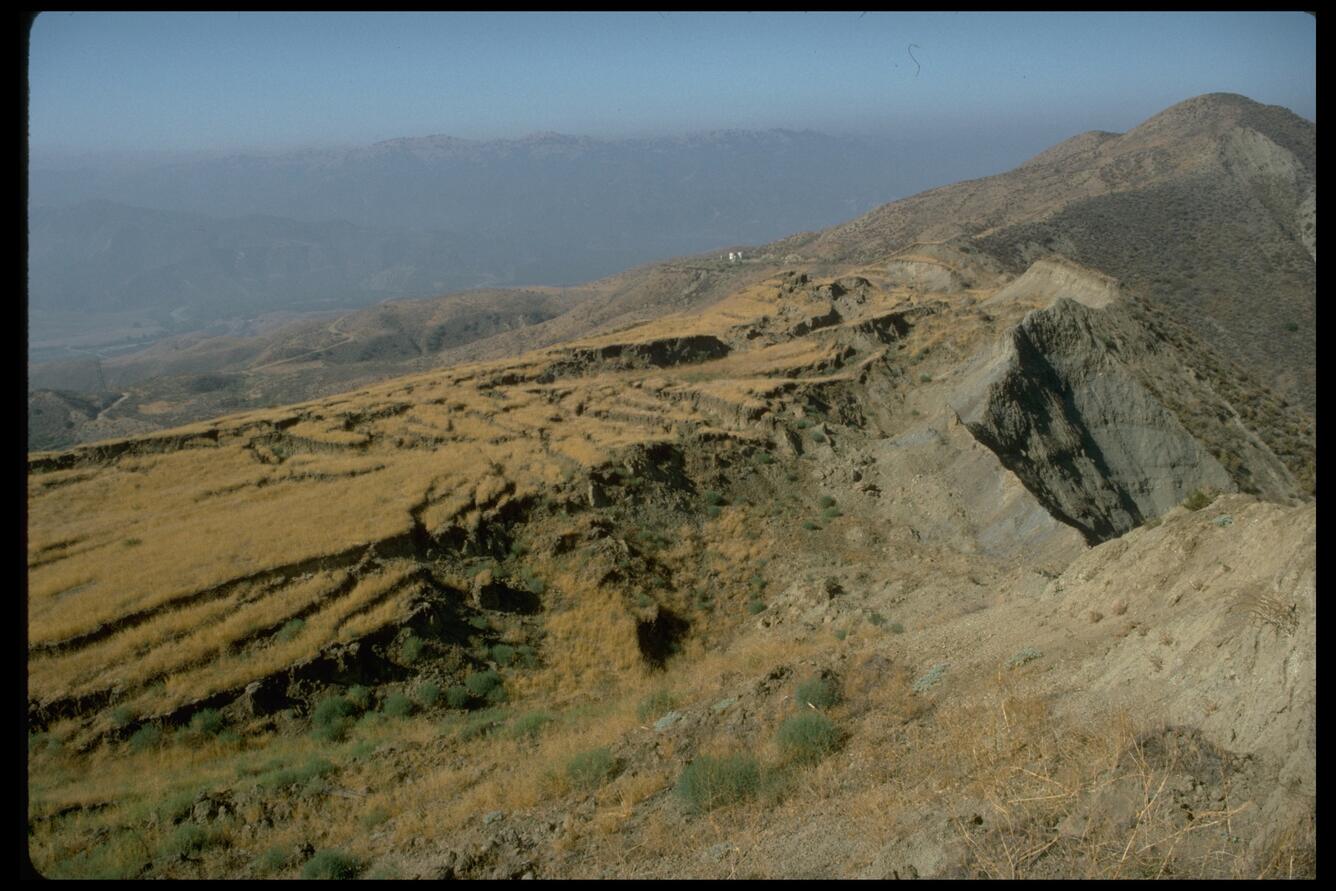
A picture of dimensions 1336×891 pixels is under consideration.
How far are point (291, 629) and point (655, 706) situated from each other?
569cm

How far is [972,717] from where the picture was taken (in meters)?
6.46

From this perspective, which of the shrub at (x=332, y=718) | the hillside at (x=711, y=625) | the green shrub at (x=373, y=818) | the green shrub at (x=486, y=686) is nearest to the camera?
the hillside at (x=711, y=625)

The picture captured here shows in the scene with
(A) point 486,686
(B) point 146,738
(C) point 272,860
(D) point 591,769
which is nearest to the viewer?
(C) point 272,860

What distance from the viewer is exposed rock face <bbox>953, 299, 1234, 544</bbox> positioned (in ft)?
56.2

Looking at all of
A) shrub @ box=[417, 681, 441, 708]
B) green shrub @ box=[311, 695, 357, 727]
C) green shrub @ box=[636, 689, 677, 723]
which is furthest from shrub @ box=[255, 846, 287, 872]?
shrub @ box=[417, 681, 441, 708]

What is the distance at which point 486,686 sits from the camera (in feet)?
37.0

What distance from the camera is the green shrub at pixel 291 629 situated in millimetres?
10859

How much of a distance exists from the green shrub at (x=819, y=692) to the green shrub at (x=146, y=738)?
301 inches

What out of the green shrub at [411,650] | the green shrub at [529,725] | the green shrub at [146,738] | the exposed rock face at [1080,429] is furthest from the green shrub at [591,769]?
the exposed rock face at [1080,429]

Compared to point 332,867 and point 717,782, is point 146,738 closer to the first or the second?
point 332,867

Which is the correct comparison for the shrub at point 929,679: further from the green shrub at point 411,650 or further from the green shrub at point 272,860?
the green shrub at point 411,650

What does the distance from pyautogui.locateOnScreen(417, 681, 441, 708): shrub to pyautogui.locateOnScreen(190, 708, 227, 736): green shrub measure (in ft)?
7.98

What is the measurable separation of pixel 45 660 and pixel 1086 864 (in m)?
11.6

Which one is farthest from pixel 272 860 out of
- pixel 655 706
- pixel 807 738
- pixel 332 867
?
pixel 807 738
